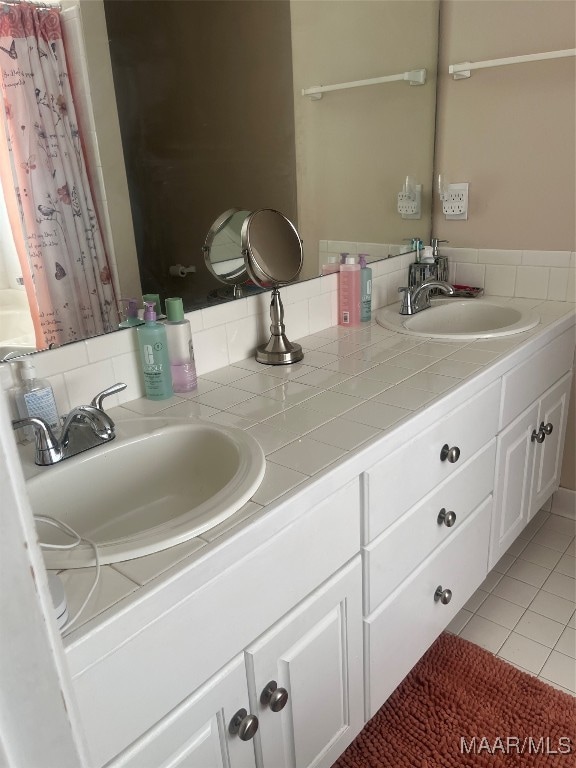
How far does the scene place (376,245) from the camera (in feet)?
6.13

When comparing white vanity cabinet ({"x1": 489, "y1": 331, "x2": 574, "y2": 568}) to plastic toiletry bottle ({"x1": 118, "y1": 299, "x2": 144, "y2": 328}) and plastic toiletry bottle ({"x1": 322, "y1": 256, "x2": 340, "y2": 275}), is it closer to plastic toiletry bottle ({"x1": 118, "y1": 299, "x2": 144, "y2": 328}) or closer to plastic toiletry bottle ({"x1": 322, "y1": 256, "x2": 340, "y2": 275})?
plastic toiletry bottle ({"x1": 322, "y1": 256, "x2": 340, "y2": 275})

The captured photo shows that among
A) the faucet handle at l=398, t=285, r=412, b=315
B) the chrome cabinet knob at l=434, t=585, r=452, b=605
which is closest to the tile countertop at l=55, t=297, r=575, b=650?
the faucet handle at l=398, t=285, r=412, b=315

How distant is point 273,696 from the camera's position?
0.88 meters

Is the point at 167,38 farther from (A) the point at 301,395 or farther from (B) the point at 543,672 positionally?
(B) the point at 543,672

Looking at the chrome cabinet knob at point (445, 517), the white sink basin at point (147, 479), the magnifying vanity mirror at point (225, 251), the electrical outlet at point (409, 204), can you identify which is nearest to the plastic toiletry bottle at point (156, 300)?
the magnifying vanity mirror at point (225, 251)

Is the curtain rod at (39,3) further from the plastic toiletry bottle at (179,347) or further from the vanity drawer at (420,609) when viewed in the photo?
the vanity drawer at (420,609)

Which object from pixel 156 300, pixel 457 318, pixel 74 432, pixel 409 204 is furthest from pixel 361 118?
pixel 74 432

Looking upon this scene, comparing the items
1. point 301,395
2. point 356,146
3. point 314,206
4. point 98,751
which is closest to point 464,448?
point 301,395

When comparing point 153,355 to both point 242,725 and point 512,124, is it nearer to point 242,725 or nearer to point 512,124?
point 242,725

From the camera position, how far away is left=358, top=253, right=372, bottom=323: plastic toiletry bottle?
5.45ft

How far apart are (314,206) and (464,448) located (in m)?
0.82

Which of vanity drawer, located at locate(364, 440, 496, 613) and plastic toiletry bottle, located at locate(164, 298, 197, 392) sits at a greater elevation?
plastic toiletry bottle, located at locate(164, 298, 197, 392)

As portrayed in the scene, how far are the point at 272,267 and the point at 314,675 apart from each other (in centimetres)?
89

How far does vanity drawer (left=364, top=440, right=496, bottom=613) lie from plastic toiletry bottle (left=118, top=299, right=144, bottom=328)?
635 millimetres
